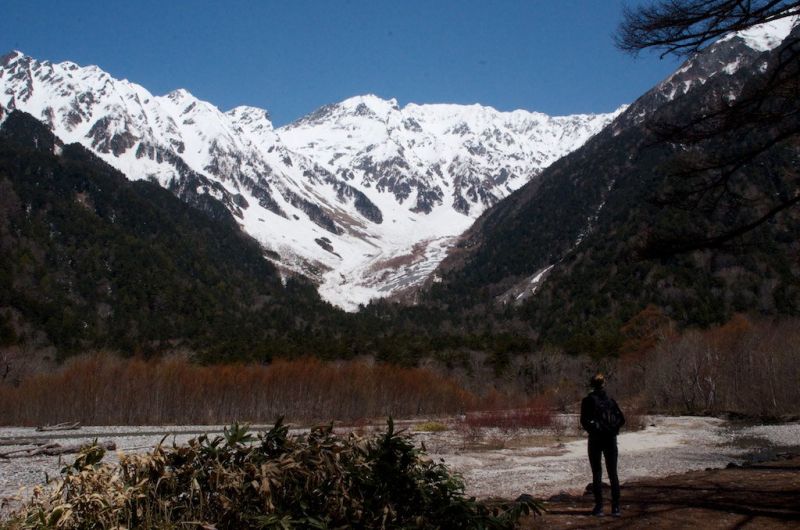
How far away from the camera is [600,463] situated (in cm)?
965

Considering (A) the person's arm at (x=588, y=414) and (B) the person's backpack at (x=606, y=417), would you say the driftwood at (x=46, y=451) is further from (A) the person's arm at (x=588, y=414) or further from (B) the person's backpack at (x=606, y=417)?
(B) the person's backpack at (x=606, y=417)

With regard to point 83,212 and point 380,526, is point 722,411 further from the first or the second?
point 83,212

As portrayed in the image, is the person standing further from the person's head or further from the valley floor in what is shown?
the valley floor

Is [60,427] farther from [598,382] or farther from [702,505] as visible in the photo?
[702,505]

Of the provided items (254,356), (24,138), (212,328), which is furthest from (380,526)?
(24,138)

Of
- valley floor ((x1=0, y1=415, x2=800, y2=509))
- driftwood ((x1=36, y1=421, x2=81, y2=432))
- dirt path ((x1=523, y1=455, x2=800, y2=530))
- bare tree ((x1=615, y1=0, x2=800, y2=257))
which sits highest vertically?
bare tree ((x1=615, y1=0, x2=800, y2=257))

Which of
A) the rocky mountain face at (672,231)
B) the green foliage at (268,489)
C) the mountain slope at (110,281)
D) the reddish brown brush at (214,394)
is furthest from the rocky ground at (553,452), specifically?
the mountain slope at (110,281)

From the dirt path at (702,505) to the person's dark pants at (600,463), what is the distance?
0.31 m

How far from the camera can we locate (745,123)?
29.5 feet

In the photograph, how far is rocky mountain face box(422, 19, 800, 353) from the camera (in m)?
9.73

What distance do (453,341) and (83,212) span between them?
100 meters

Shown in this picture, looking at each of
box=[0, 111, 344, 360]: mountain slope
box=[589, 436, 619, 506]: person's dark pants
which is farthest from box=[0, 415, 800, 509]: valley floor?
box=[0, 111, 344, 360]: mountain slope

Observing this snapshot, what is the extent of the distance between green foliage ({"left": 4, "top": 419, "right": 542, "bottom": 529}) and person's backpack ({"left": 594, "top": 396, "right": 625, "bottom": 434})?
3673 millimetres

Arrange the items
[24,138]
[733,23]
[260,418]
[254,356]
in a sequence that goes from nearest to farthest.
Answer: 1. [733,23]
2. [260,418]
3. [254,356]
4. [24,138]
